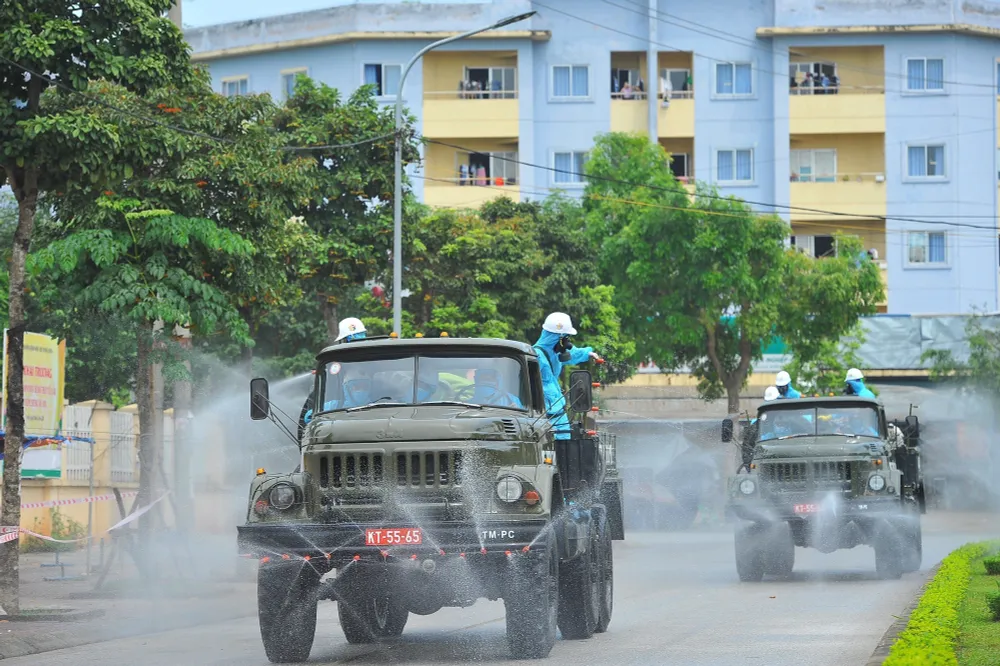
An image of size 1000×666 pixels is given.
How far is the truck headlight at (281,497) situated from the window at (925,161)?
4899cm

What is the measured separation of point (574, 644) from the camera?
42.8ft

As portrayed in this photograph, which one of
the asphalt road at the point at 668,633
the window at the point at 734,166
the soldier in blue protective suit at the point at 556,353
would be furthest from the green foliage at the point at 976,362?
the soldier in blue protective suit at the point at 556,353

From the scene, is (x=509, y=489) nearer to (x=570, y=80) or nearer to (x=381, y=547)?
(x=381, y=547)

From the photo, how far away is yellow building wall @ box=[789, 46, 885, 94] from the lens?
190 feet

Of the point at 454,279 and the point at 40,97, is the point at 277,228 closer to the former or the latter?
the point at 40,97

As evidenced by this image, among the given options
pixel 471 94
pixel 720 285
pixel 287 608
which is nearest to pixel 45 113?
pixel 287 608

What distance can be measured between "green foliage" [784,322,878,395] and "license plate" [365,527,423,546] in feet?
108

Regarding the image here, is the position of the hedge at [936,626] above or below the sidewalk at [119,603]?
above

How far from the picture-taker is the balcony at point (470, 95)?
5809cm

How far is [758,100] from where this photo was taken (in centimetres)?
5812

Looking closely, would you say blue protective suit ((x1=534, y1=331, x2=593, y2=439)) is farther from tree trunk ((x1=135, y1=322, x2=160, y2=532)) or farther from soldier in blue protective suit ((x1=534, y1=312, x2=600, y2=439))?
tree trunk ((x1=135, y1=322, x2=160, y2=532))

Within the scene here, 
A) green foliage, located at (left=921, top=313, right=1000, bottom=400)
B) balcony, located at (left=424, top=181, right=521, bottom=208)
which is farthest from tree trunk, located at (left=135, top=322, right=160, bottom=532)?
balcony, located at (left=424, top=181, right=521, bottom=208)

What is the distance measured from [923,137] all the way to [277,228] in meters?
41.7

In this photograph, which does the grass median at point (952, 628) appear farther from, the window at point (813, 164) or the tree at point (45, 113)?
the window at point (813, 164)
